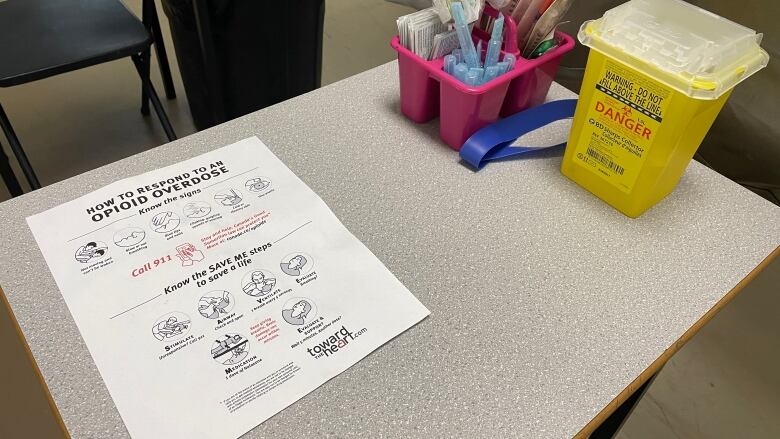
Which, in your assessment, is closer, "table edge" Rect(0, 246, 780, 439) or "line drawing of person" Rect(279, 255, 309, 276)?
"table edge" Rect(0, 246, 780, 439)

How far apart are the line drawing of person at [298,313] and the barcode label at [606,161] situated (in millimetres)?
391

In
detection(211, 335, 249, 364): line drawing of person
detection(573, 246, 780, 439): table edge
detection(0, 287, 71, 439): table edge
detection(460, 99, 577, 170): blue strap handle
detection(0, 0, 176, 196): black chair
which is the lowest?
detection(0, 0, 176, 196): black chair

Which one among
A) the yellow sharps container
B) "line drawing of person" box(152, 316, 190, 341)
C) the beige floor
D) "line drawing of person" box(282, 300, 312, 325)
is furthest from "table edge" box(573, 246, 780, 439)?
the beige floor

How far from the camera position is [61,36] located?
1.32 metres

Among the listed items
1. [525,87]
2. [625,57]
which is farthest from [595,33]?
[525,87]

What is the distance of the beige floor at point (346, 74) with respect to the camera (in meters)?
1.28

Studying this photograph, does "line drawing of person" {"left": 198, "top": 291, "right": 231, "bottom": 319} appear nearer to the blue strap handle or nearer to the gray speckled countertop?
the gray speckled countertop

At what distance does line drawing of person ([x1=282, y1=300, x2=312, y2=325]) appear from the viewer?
539mm

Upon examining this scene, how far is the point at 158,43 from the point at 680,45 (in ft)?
5.48

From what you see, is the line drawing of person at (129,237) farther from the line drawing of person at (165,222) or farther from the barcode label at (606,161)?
the barcode label at (606,161)

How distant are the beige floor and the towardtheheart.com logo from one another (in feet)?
3.17

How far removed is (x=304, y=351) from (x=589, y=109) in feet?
1.43

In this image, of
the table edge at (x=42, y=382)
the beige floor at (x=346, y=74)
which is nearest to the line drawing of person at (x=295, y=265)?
the table edge at (x=42, y=382)

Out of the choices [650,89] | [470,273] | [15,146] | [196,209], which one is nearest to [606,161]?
[650,89]
